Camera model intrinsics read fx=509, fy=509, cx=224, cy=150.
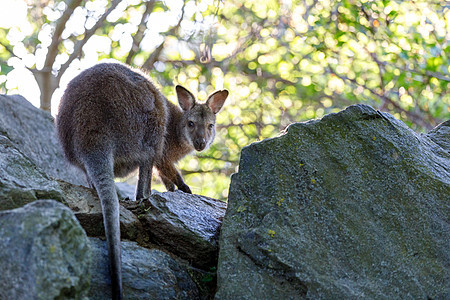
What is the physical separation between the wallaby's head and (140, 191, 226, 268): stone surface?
2.20 m

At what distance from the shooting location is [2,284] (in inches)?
106

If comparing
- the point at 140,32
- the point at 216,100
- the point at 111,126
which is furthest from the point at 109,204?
the point at 140,32

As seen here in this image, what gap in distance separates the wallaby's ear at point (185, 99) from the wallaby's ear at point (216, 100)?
0.99 feet

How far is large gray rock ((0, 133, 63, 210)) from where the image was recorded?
11.6ft

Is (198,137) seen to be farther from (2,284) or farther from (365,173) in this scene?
(2,284)

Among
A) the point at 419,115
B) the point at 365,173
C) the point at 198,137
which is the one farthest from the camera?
the point at 419,115

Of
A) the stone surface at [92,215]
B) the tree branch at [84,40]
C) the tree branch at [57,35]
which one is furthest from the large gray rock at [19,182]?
the tree branch at [84,40]

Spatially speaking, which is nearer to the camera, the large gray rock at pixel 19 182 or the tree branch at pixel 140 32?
the large gray rock at pixel 19 182

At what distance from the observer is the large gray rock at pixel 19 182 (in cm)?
352

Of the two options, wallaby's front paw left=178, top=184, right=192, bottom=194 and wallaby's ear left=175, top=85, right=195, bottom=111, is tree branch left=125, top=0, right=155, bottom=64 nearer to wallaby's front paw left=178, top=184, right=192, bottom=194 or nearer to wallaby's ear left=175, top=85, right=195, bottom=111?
wallaby's ear left=175, top=85, right=195, bottom=111

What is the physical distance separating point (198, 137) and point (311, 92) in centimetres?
424

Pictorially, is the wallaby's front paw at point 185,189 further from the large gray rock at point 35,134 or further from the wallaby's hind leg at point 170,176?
the large gray rock at point 35,134

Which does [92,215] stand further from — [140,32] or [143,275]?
[140,32]

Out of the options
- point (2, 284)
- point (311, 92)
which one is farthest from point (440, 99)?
point (2, 284)
